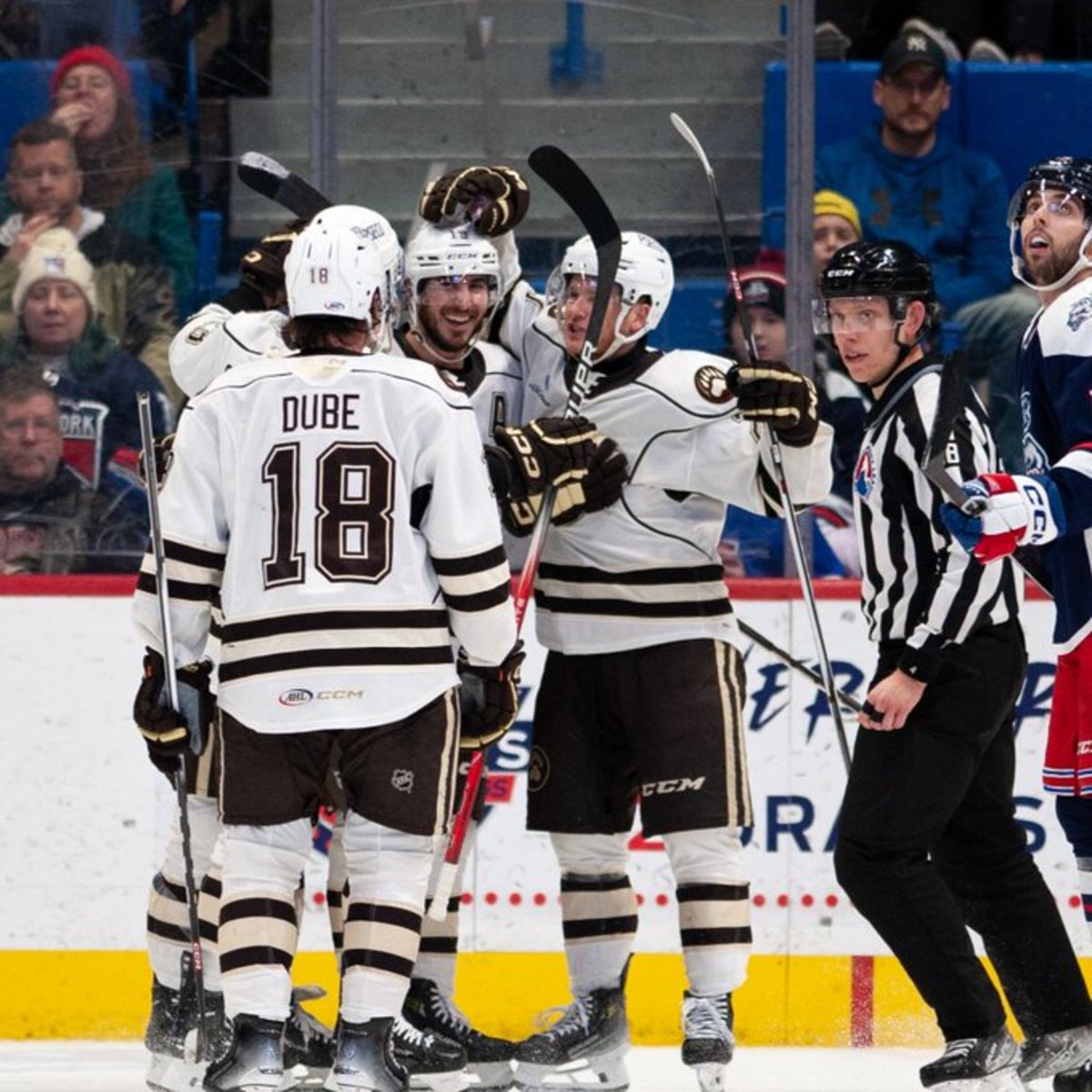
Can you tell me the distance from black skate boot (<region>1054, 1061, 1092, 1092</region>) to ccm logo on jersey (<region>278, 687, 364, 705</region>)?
1298mm

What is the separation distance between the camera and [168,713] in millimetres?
3576

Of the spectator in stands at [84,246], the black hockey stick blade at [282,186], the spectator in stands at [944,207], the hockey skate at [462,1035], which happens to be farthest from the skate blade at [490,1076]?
the spectator in stands at [944,207]

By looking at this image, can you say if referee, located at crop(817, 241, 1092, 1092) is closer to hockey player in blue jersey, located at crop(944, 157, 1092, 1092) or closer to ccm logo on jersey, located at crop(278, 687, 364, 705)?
hockey player in blue jersey, located at crop(944, 157, 1092, 1092)

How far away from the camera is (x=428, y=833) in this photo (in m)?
3.46

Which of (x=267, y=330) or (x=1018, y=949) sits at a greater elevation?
(x=267, y=330)

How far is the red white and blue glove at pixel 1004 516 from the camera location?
347 cm

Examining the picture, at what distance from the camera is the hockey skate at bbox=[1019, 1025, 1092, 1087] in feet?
12.7

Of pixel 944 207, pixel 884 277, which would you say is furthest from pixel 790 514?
pixel 944 207

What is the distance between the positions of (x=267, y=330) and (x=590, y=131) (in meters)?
1.26

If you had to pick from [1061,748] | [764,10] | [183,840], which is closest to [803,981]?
[1061,748]

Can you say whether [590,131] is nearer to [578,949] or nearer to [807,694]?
[807,694]

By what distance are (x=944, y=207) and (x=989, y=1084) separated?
2.14m

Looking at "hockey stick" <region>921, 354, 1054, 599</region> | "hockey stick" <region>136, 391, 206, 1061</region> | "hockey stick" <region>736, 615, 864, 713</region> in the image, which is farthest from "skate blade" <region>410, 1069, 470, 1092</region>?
"hockey stick" <region>921, 354, 1054, 599</region>

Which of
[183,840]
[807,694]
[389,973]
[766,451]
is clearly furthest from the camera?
[807,694]
